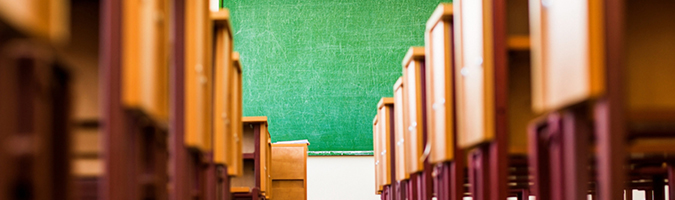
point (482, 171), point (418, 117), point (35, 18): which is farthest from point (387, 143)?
point (35, 18)

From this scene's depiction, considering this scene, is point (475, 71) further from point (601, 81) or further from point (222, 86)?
point (222, 86)

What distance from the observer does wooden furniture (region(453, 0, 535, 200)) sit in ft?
7.01

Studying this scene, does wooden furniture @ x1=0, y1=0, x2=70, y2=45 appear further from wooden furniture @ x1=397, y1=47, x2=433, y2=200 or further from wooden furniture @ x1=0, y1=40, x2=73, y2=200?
wooden furniture @ x1=397, y1=47, x2=433, y2=200

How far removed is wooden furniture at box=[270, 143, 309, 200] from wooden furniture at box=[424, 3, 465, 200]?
3.25 m

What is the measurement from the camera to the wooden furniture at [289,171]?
6.14 metres

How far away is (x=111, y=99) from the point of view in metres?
1.48

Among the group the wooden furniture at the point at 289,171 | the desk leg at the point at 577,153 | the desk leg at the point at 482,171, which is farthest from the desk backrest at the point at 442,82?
the wooden furniture at the point at 289,171

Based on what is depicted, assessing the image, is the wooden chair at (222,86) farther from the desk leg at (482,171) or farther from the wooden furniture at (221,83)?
the desk leg at (482,171)

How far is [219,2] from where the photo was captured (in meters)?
7.04

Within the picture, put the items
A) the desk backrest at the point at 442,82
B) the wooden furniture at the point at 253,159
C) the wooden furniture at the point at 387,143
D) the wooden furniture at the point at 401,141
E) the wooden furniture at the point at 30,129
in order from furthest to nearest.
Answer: the wooden furniture at the point at 387,143 → the wooden furniture at the point at 253,159 → the wooden furniture at the point at 401,141 → the desk backrest at the point at 442,82 → the wooden furniture at the point at 30,129

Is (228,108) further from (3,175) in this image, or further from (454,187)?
(3,175)

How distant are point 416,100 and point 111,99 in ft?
7.29

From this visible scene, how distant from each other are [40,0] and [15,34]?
6 cm

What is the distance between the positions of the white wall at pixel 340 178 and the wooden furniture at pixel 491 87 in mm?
4413
